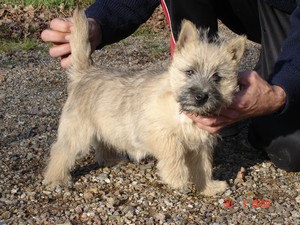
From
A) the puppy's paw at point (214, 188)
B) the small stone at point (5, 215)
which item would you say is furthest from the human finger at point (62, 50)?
the puppy's paw at point (214, 188)

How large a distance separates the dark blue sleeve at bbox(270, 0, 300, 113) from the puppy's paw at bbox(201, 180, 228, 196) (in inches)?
27.4

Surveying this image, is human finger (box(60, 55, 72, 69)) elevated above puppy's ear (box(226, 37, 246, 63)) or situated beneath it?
situated beneath

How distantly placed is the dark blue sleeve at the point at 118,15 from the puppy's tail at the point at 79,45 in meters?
0.49

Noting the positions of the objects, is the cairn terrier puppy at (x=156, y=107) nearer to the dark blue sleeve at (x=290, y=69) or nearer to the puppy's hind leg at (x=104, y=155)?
the puppy's hind leg at (x=104, y=155)

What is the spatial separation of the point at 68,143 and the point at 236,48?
1.39 meters

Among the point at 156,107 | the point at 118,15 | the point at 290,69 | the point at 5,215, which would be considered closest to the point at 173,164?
the point at 156,107

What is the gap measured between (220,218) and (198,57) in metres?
1.03

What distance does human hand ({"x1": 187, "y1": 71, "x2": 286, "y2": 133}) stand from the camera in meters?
3.31

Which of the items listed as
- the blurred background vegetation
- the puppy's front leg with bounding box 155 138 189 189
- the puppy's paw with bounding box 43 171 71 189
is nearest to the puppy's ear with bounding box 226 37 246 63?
the puppy's front leg with bounding box 155 138 189 189

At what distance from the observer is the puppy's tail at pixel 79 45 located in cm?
368

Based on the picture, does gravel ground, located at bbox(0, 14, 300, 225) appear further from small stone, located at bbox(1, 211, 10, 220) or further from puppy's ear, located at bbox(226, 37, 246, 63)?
puppy's ear, located at bbox(226, 37, 246, 63)

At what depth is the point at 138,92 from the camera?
3.69m

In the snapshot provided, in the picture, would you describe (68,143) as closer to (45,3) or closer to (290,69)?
(290,69)

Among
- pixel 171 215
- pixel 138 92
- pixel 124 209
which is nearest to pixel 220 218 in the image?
pixel 171 215
